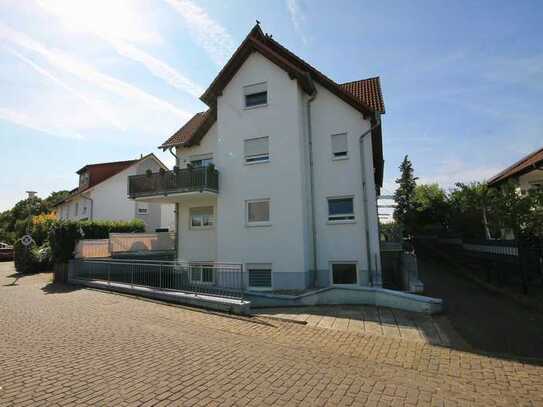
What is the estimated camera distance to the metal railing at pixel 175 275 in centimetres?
1172

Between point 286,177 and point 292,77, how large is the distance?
4.51m

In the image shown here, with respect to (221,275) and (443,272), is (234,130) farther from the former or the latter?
(443,272)

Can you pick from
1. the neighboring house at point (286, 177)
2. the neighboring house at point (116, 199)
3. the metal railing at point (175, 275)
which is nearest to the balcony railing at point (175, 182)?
the neighboring house at point (286, 177)

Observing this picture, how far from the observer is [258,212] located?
48.9 ft

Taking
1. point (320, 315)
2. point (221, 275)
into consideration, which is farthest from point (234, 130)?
point (320, 315)

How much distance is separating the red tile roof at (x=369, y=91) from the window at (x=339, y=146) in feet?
5.85

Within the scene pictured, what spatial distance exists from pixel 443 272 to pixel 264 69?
568 inches

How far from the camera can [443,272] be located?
18.2m

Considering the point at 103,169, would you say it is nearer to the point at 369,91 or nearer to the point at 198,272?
the point at 198,272

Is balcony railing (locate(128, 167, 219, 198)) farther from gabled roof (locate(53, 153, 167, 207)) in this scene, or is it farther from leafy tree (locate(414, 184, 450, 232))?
leafy tree (locate(414, 184, 450, 232))

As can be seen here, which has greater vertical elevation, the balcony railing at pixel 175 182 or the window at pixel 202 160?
the window at pixel 202 160

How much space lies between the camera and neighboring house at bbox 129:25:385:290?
13898mm

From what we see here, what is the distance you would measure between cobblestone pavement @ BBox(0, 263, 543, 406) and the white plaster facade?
17.9ft

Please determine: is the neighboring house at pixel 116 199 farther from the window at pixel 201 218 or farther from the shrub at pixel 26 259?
the window at pixel 201 218
